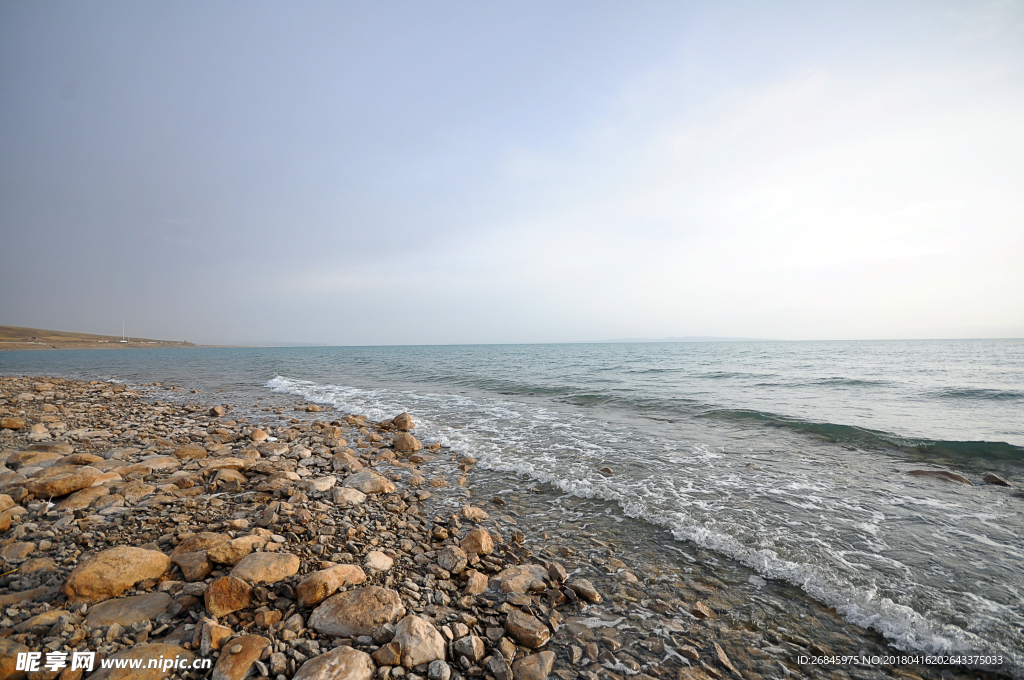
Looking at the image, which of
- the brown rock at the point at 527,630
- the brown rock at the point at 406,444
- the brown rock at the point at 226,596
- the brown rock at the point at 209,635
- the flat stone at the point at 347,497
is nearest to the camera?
the brown rock at the point at 209,635

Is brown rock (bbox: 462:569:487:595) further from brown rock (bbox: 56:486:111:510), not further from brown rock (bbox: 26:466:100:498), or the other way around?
brown rock (bbox: 26:466:100:498)

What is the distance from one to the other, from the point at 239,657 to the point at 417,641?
1301 mm

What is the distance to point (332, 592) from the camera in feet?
11.8

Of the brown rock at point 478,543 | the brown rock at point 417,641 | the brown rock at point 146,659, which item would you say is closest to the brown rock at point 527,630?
the brown rock at point 417,641

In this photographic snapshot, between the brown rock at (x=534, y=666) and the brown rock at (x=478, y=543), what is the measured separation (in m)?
1.63

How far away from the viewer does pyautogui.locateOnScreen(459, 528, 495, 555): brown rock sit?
475 centimetres

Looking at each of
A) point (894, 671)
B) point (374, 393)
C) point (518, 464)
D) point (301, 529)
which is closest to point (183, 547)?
point (301, 529)

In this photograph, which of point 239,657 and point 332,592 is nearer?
point 239,657

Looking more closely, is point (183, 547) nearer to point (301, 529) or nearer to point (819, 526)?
point (301, 529)

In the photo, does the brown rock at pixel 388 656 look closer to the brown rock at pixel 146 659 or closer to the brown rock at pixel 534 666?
the brown rock at pixel 534 666

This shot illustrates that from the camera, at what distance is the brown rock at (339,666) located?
273 cm

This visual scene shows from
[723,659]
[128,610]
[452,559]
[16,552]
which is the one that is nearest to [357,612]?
[452,559]

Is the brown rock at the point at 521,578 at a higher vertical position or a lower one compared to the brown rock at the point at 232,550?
lower

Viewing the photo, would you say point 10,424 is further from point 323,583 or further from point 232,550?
point 323,583
